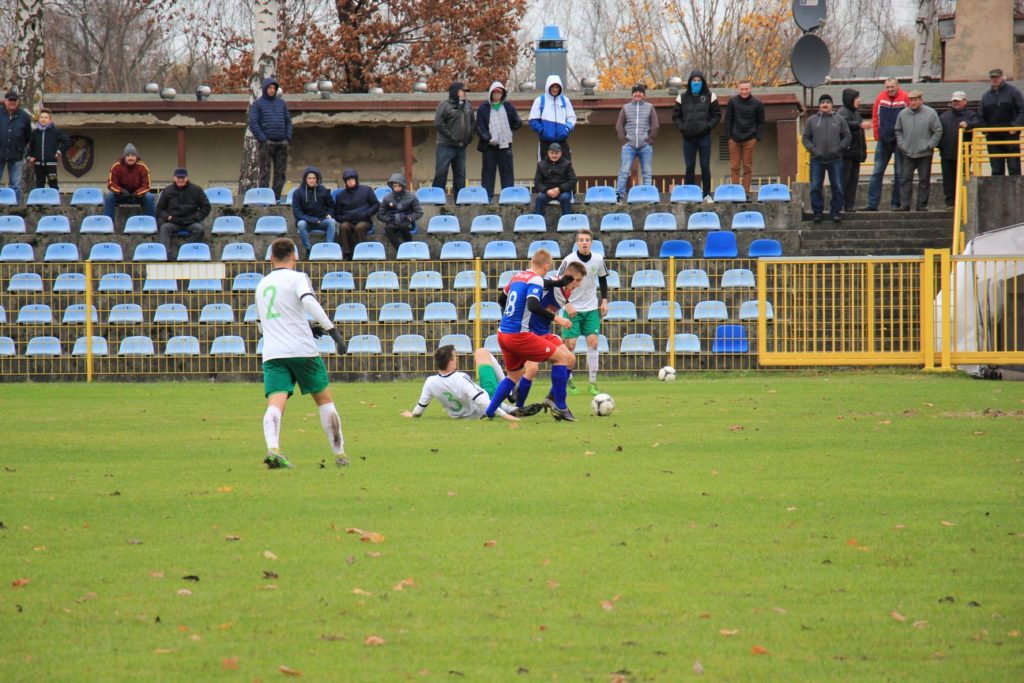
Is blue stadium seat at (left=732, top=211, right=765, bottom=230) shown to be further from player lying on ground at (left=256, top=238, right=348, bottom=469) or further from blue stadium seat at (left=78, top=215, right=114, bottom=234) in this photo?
player lying on ground at (left=256, top=238, right=348, bottom=469)

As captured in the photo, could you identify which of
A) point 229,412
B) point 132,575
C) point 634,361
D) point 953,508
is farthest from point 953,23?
point 132,575

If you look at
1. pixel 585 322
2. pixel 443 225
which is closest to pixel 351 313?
pixel 443 225

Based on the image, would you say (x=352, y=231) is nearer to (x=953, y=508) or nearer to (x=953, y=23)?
(x=953, y=508)

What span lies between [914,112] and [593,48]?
36.5m

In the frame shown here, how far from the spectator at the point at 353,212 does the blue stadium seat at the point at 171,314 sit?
308 cm

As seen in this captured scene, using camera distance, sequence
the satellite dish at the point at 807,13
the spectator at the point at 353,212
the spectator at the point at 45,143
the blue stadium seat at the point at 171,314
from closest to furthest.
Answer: the blue stadium seat at the point at 171,314 < the spectator at the point at 353,212 < the spectator at the point at 45,143 < the satellite dish at the point at 807,13

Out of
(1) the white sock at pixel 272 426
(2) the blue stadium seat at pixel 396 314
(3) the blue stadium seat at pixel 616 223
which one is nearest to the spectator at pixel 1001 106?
(3) the blue stadium seat at pixel 616 223

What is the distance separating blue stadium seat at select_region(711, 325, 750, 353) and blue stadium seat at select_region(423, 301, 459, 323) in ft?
14.4

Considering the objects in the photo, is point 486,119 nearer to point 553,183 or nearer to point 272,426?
point 553,183

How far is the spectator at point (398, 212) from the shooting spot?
23766 millimetres

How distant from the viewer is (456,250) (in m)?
23.5

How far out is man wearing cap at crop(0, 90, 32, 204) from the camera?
2589 centimetres

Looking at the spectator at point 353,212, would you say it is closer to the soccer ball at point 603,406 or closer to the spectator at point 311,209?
the spectator at point 311,209

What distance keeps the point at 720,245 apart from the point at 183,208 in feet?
32.6
